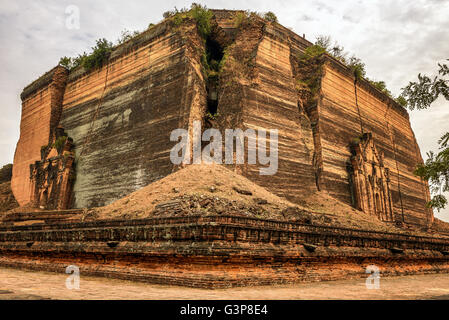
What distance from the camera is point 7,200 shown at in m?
24.5

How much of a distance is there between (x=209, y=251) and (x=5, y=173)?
1207 inches

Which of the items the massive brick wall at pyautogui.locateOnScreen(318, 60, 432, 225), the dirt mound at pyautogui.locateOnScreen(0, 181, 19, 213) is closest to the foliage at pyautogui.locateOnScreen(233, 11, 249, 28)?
the massive brick wall at pyautogui.locateOnScreen(318, 60, 432, 225)

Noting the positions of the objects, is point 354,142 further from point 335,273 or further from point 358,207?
point 335,273

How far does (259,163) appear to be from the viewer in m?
14.8

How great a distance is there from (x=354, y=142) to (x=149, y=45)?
1277 cm

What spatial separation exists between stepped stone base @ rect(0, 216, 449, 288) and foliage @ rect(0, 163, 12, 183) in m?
23.1

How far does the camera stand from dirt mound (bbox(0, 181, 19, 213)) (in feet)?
78.5

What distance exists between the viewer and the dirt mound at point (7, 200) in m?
23.9

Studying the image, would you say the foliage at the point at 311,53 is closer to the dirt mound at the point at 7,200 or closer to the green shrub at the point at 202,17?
the green shrub at the point at 202,17

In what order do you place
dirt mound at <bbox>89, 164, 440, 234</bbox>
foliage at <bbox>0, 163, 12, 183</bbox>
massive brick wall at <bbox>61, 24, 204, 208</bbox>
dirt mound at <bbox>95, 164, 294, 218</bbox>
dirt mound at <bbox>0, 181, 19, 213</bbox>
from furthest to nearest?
foliage at <bbox>0, 163, 12, 183</bbox>, dirt mound at <bbox>0, 181, 19, 213</bbox>, massive brick wall at <bbox>61, 24, 204, 208</bbox>, dirt mound at <bbox>95, 164, 294, 218</bbox>, dirt mound at <bbox>89, 164, 440, 234</bbox>

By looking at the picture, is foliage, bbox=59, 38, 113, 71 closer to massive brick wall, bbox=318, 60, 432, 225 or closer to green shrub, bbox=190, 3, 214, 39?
green shrub, bbox=190, 3, 214, 39

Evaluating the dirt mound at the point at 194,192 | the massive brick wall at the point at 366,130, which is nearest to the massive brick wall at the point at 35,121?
the dirt mound at the point at 194,192

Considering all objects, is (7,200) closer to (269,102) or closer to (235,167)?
(235,167)
